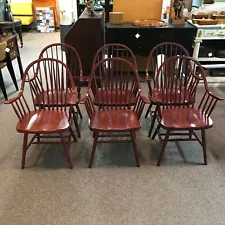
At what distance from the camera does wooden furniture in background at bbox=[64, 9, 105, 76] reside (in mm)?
3232

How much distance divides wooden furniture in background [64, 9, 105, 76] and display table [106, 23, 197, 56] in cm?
19

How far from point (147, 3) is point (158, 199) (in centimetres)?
296

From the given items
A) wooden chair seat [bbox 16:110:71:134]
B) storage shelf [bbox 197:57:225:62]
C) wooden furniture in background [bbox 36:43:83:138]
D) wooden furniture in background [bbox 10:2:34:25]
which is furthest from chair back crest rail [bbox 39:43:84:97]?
wooden furniture in background [bbox 10:2:34:25]

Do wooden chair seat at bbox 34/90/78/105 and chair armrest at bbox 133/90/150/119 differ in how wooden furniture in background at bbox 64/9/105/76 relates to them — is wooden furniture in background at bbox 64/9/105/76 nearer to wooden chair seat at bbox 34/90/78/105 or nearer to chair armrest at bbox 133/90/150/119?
wooden chair seat at bbox 34/90/78/105

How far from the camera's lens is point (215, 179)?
2.04 meters

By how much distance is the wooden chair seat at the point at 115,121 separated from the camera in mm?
2000

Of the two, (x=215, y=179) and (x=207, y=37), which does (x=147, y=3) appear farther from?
(x=215, y=179)

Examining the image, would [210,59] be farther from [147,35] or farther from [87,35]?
[87,35]

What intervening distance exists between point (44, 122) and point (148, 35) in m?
2.12

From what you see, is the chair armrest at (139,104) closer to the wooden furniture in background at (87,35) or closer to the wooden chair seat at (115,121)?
the wooden chair seat at (115,121)

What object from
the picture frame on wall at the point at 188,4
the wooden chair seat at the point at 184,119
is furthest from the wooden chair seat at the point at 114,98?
the picture frame on wall at the point at 188,4

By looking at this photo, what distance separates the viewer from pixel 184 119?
212 cm

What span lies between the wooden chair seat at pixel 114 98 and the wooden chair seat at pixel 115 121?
0.36 ft

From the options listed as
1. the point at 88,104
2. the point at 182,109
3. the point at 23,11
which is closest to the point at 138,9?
the point at 182,109
